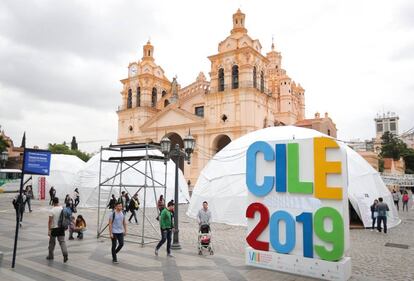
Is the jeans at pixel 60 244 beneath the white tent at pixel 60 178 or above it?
beneath

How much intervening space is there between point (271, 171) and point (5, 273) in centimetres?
671

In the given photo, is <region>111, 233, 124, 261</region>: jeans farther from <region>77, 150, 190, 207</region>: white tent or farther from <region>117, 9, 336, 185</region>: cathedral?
<region>117, 9, 336, 185</region>: cathedral

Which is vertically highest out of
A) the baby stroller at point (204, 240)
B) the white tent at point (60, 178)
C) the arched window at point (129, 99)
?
the arched window at point (129, 99)

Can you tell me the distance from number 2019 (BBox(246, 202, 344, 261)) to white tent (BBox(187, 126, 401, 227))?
24.7 feet

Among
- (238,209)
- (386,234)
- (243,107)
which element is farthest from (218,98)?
(386,234)

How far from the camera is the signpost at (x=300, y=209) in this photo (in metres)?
7.69

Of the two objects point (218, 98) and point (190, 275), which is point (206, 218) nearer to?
point (190, 275)

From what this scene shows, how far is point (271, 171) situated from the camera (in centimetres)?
901

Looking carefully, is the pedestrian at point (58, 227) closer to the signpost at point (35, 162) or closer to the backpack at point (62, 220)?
the backpack at point (62, 220)

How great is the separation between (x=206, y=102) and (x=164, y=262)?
3592 cm

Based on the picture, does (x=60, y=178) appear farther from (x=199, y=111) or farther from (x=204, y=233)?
(x=204, y=233)

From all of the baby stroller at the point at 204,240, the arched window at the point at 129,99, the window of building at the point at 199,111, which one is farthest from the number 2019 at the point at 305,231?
the arched window at the point at 129,99

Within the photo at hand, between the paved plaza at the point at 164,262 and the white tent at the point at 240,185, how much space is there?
3413 millimetres

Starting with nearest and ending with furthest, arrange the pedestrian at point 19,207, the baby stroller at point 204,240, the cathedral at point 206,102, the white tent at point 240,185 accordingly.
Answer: the pedestrian at point 19,207
the baby stroller at point 204,240
the white tent at point 240,185
the cathedral at point 206,102
